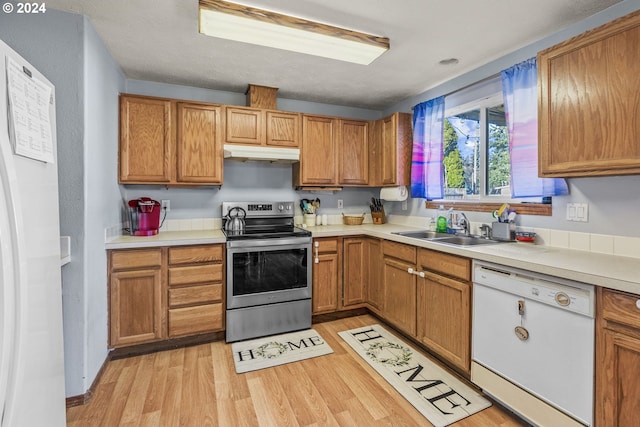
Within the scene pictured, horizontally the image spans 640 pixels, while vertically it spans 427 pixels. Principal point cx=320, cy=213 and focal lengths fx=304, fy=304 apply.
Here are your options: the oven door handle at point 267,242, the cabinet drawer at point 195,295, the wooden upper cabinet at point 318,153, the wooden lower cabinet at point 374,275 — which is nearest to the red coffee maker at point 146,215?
the cabinet drawer at point 195,295

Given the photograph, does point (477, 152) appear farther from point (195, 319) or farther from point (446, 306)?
point (195, 319)

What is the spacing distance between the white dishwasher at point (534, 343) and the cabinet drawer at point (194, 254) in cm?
199

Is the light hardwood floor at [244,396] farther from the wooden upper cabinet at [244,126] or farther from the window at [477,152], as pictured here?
the wooden upper cabinet at [244,126]

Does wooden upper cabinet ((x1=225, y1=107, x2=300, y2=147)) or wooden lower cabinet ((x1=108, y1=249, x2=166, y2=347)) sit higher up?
wooden upper cabinet ((x1=225, y1=107, x2=300, y2=147))

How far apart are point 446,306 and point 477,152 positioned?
1.49 m

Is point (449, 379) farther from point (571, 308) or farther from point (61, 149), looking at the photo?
point (61, 149)

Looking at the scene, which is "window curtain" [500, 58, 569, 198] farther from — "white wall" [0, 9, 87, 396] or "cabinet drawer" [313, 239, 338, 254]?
"white wall" [0, 9, 87, 396]

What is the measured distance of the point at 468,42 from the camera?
2227 mm

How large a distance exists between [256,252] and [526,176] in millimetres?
2205

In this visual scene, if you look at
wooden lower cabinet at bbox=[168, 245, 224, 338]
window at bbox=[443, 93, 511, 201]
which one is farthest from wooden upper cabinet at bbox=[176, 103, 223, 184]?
window at bbox=[443, 93, 511, 201]

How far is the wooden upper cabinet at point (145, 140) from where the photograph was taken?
2.62m

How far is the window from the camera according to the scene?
259 cm

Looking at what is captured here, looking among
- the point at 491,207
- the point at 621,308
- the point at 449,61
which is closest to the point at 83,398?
the point at 621,308

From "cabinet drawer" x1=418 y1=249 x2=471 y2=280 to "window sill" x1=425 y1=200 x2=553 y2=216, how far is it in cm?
71
